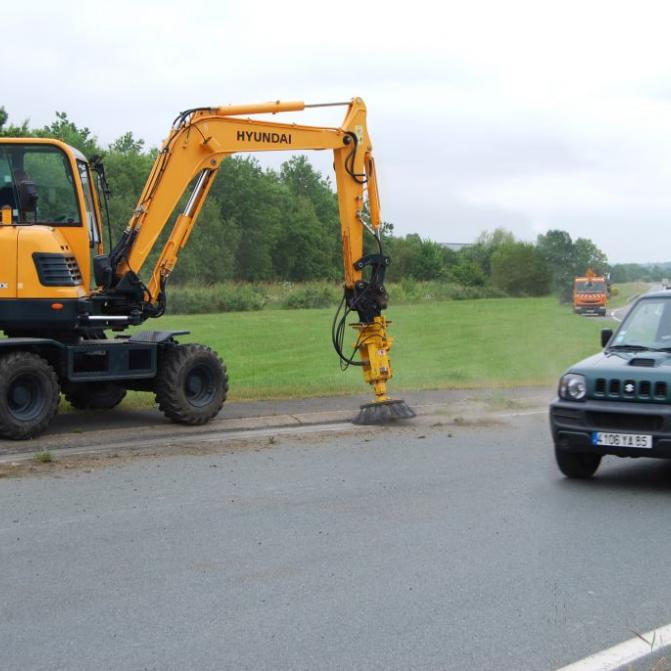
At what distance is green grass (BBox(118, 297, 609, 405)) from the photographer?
19.7 metres

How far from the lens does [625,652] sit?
5.29 metres

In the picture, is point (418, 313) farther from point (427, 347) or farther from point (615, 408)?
point (615, 408)

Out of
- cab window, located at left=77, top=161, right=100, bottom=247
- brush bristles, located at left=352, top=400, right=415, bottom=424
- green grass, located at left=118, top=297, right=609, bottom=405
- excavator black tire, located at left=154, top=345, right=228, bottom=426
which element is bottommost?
green grass, located at left=118, top=297, right=609, bottom=405

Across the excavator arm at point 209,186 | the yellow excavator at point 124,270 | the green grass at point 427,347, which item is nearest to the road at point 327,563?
the yellow excavator at point 124,270

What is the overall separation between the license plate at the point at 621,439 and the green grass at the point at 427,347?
785cm

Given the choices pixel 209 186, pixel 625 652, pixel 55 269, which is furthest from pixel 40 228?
pixel 625 652

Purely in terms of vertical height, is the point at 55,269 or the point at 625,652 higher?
the point at 55,269

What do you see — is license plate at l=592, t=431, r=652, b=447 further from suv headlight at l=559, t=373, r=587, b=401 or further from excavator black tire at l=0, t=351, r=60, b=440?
excavator black tire at l=0, t=351, r=60, b=440

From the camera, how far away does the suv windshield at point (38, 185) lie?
12586 mm

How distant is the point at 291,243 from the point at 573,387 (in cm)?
9165

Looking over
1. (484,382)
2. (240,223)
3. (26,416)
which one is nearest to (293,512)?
(26,416)

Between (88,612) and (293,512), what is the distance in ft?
8.98

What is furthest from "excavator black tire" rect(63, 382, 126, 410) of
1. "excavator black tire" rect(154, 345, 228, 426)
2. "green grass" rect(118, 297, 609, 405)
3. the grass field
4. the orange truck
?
the orange truck

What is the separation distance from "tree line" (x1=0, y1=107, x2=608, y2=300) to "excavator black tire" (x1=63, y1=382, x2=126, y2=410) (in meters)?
11.1
